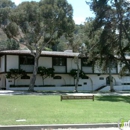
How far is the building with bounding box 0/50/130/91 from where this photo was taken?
4244cm

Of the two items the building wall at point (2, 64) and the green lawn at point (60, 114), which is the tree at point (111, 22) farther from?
the building wall at point (2, 64)

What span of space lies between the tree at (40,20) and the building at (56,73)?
17.8 ft

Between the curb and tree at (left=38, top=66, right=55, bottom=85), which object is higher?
tree at (left=38, top=66, right=55, bottom=85)

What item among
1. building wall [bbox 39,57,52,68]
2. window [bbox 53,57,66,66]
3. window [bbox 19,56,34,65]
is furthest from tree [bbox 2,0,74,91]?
window [bbox 53,57,66,66]

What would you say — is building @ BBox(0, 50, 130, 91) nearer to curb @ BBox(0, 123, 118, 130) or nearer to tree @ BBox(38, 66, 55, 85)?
tree @ BBox(38, 66, 55, 85)

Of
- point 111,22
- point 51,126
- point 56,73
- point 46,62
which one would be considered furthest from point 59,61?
point 51,126

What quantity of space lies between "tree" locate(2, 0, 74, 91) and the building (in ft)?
17.8

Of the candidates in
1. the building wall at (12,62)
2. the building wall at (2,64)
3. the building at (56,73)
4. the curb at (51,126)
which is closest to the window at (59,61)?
the building at (56,73)

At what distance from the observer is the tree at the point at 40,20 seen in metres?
35.3

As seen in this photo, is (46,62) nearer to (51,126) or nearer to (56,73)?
(56,73)

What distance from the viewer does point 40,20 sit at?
118 ft

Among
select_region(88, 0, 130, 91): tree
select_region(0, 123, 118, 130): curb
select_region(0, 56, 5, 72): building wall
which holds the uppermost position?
select_region(88, 0, 130, 91): tree

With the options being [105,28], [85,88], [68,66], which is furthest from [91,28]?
[85,88]

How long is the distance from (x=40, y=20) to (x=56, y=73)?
1237 centimetres
